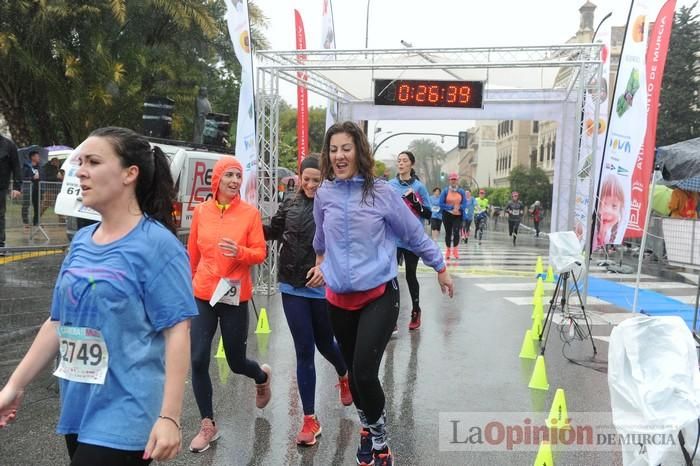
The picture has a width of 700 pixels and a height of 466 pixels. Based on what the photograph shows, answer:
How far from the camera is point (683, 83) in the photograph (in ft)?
117

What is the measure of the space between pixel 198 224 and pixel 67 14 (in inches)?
764

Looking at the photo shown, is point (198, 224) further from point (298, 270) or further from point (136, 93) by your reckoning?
point (136, 93)

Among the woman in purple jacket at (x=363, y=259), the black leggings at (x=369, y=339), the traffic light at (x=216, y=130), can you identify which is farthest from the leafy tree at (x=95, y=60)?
the black leggings at (x=369, y=339)

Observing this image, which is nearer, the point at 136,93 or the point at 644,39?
the point at 644,39

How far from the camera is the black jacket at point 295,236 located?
4438mm

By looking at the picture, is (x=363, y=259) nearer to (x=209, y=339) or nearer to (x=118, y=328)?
(x=209, y=339)

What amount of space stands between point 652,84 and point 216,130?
36.4 ft

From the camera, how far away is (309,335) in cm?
442

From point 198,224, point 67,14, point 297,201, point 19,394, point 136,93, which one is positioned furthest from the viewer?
point 136,93

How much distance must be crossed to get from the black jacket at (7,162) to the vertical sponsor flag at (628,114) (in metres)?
A: 8.89

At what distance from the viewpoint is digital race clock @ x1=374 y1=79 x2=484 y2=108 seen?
12.7m

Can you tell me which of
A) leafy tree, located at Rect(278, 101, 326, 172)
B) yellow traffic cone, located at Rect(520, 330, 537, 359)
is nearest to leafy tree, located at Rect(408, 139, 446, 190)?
leafy tree, located at Rect(278, 101, 326, 172)

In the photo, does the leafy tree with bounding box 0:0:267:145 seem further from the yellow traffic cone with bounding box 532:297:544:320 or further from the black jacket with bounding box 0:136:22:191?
the yellow traffic cone with bounding box 532:297:544:320

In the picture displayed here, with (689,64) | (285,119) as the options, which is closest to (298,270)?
(689,64)
